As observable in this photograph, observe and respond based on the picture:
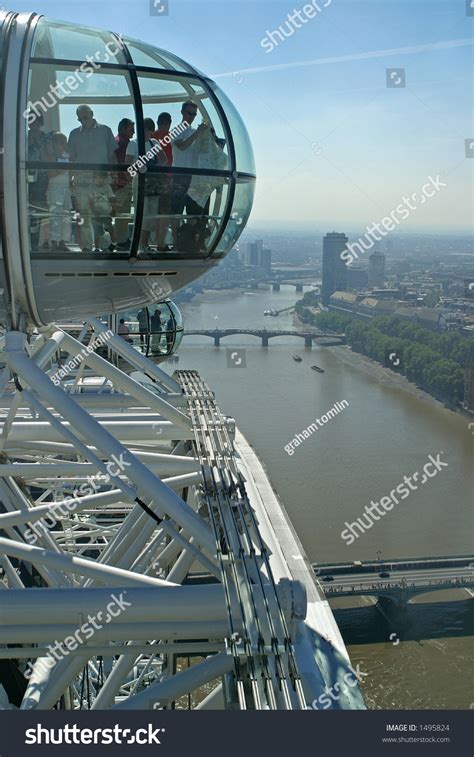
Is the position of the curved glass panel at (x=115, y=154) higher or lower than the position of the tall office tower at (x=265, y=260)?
higher

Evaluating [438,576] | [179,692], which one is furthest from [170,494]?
[438,576]

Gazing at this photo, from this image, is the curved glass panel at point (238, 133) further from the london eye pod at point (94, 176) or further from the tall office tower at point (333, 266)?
the tall office tower at point (333, 266)

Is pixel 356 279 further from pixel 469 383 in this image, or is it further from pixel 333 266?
pixel 469 383

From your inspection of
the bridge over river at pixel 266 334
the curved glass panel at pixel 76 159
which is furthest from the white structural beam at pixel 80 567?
the bridge over river at pixel 266 334

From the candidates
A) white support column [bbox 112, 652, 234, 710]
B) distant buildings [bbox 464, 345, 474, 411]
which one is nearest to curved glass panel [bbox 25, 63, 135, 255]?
white support column [bbox 112, 652, 234, 710]

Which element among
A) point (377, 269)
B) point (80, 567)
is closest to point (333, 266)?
point (377, 269)

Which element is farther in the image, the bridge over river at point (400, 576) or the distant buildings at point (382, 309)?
the distant buildings at point (382, 309)

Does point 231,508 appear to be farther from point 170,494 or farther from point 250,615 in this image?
point 250,615
